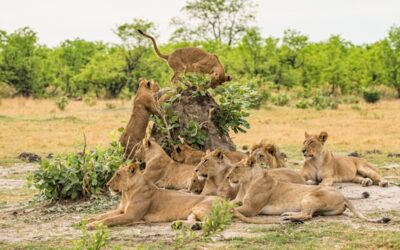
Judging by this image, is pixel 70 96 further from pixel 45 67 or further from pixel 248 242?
pixel 248 242

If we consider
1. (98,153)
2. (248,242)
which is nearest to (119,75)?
(98,153)

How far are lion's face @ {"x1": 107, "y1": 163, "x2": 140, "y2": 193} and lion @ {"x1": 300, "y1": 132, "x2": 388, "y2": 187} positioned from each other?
10.3ft

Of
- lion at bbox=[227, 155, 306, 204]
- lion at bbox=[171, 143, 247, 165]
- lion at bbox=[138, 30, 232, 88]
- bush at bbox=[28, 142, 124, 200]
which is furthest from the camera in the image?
lion at bbox=[138, 30, 232, 88]

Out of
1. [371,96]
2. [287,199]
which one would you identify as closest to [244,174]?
[287,199]

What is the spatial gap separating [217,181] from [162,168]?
1.31 meters

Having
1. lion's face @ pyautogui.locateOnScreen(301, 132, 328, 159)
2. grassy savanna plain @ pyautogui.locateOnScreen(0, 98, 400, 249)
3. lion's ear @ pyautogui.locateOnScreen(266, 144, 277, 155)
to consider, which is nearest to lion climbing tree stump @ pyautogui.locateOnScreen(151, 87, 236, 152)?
grassy savanna plain @ pyautogui.locateOnScreen(0, 98, 400, 249)

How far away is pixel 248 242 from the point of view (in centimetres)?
740

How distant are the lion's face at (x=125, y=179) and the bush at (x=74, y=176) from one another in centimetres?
147

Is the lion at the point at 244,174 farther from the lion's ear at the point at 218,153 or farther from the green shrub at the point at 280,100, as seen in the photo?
the green shrub at the point at 280,100

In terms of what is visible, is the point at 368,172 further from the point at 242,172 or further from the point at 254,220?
the point at 254,220

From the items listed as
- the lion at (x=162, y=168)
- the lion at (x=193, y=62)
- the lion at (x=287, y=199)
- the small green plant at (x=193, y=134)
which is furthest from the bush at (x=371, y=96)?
the lion at (x=287, y=199)

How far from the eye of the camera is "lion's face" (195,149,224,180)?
9461 millimetres

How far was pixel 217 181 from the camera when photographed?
31.1ft

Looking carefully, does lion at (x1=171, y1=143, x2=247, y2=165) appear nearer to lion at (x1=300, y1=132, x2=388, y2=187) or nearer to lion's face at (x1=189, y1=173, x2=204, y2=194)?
lion's face at (x1=189, y1=173, x2=204, y2=194)
